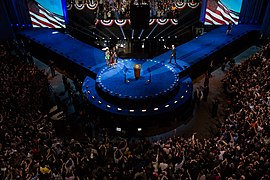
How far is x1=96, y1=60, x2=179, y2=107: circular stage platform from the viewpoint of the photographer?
12.9 m

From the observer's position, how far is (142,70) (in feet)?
49.8

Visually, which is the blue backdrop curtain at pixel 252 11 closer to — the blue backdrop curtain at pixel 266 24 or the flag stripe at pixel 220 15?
the flag stripe at pixel 220 15

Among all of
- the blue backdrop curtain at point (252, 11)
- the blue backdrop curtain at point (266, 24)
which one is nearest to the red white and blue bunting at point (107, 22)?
the blue backdrop curtain at point (252, 11)

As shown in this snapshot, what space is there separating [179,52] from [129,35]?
514 centimetres

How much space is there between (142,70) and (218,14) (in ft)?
33.1

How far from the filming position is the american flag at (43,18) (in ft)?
69.2

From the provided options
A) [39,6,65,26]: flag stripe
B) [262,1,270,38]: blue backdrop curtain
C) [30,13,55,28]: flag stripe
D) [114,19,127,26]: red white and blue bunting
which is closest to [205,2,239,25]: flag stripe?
[262,1,270,38]: blue backdrop curtain

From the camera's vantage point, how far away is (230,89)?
13.5 m

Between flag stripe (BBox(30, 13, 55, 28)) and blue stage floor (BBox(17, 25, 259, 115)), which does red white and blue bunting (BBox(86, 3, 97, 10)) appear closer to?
flag stripe (BBox(30, 13, 55, 28))

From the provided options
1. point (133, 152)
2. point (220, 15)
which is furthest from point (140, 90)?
point (220, 15)

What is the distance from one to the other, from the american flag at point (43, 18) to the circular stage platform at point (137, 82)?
27.9 ft

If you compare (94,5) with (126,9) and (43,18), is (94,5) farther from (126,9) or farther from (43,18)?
(43,18)

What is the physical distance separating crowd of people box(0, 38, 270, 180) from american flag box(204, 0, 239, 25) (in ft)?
36.9

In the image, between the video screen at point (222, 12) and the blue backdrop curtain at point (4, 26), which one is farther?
the video screen at point (222, 12)
